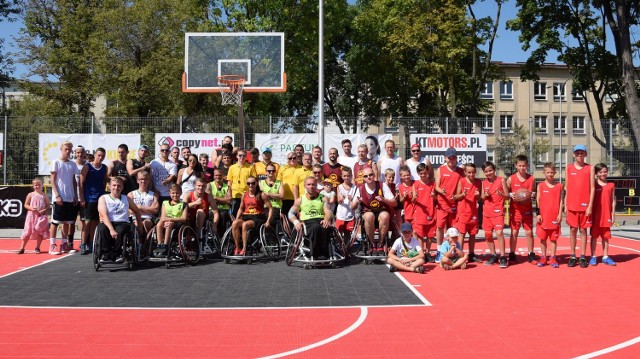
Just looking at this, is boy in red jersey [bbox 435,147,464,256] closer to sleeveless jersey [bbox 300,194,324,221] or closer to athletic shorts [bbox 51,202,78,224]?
sleeveless jersey [bbox 300,194,324,221]

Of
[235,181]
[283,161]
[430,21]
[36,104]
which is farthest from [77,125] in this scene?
[36,104]

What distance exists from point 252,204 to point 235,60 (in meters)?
6.72

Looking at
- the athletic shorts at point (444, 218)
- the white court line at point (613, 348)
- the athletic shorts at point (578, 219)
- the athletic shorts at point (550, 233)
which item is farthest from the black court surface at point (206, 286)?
the athletic shorts at point (578, 219)

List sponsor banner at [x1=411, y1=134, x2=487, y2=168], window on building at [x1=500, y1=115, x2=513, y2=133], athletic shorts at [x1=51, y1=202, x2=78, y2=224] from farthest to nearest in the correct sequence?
window on building at [x1=500, y1=115, x2=513, y2=133], sponsor banner at [x1=411, y1=134, x2=487, y2=168], athletic shorts at [x1=51, y1=202, x2=78, y2=224]

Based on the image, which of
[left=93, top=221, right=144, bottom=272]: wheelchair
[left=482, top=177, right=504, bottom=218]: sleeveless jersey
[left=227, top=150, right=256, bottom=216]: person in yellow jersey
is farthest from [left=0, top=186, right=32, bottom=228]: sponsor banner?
[left=482, top=177, right=504, bottom=218]: sleeveless jersey

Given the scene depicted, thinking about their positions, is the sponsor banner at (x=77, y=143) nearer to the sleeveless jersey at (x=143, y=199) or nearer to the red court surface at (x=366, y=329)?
the sleeveless jersey at (x=143, y=199)

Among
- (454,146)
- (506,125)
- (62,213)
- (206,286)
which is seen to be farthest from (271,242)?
(506,125)

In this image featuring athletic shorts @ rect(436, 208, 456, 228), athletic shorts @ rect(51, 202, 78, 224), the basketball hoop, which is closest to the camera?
athletic shorts @ rect(436, 208, 456, 228)

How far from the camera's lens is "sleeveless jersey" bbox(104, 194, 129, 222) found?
9555mm

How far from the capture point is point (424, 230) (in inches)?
407

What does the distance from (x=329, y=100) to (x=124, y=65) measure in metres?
15.2

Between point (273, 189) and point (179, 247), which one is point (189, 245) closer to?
point (179, 247)

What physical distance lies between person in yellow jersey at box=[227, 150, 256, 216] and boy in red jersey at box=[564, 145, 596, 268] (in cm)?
545

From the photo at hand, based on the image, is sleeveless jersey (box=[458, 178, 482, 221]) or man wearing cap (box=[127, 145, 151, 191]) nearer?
sleeveless jersey (box=[458, 178, 482, 221])
